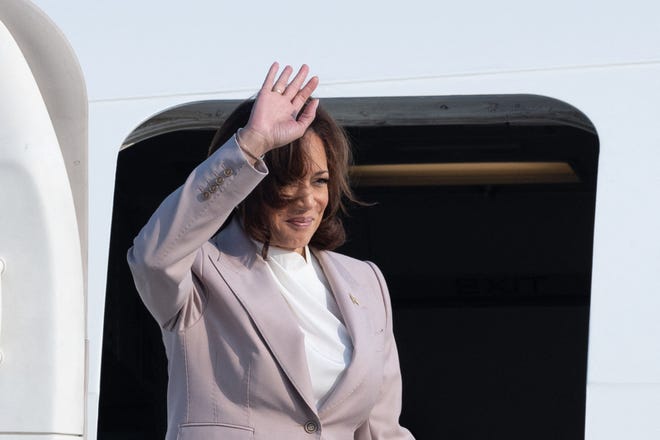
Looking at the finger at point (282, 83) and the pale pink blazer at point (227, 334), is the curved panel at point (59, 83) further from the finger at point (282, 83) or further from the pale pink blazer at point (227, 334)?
the finger at point (282, 83)

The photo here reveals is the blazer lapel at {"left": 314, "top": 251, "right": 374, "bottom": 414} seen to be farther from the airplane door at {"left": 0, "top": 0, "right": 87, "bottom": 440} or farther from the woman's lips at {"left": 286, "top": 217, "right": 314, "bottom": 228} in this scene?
the airplane door at {"left": 0, "top": 0, "right": 87, "bottom": 440}

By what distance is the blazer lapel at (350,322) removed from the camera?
177cm

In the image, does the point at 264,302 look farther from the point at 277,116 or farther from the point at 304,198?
the point at 277,116

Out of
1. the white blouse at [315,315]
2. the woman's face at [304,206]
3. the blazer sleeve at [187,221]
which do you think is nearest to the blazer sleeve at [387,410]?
the white blouse at [315,315]

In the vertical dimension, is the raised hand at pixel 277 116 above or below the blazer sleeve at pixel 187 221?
above

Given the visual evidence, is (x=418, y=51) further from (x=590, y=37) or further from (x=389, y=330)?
(x=389, y=330)

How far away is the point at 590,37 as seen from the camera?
85.4 inches

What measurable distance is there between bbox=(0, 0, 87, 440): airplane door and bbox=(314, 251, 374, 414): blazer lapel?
15.4 inches

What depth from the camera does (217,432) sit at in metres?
1.71

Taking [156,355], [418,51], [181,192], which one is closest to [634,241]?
[418,51]

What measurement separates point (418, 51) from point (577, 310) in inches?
152

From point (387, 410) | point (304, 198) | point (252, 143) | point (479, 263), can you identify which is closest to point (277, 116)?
point (252, 143)

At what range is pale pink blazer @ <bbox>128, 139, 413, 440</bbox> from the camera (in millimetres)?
1644

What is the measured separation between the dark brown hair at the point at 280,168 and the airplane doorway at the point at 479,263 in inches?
59.1
